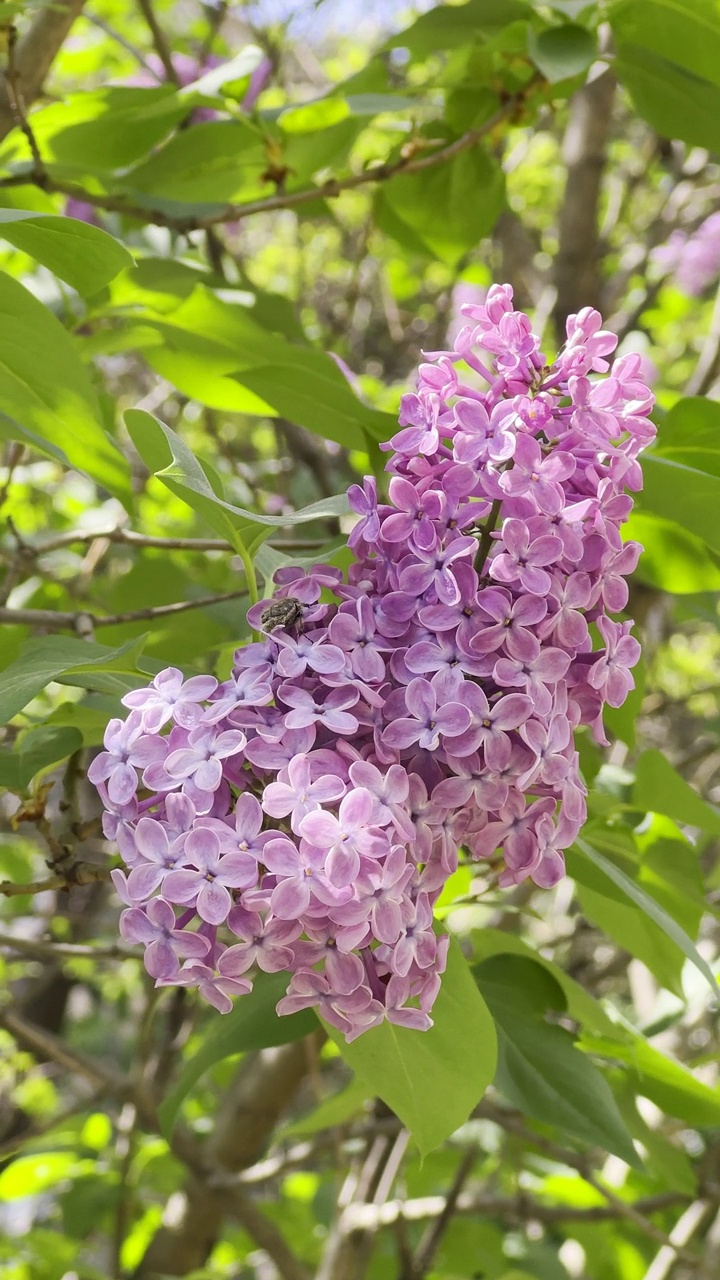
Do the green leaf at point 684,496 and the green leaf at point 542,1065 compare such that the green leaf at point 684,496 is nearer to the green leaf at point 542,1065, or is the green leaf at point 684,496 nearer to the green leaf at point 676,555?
the green leaf at point 676,555

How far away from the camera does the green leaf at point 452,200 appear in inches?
44.8

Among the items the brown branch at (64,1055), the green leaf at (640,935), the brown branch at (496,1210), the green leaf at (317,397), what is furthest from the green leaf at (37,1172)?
the green leaf at (317,397)

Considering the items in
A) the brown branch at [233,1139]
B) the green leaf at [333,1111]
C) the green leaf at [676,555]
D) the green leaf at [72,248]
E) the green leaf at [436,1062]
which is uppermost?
the green leaf at [72,248]

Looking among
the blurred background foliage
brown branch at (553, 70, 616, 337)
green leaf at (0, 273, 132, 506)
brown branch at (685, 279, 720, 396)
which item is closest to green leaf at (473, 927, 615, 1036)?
the blurred background foliage

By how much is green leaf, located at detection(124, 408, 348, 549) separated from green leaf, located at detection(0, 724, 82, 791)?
153 millimetres

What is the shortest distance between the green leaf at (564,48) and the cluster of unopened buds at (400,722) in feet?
1.38

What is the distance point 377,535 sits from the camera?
1.77ft

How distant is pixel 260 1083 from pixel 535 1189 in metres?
0.38

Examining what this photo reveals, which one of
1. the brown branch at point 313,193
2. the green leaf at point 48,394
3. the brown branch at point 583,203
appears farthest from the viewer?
the brown branch at point 583,203

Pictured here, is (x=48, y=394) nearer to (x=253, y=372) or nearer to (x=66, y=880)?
(x=253, y=372)

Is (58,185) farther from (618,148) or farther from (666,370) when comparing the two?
(618,148)

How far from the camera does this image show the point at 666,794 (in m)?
0.85

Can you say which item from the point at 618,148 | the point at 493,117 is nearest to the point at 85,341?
the point at 493,117

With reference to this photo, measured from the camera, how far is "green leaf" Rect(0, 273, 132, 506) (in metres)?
0.68
